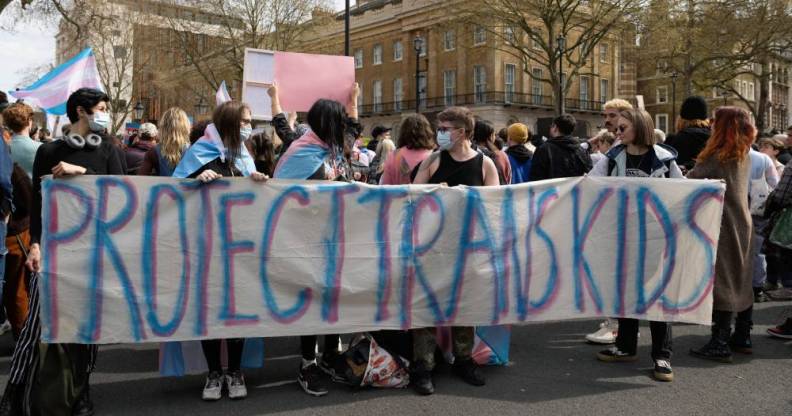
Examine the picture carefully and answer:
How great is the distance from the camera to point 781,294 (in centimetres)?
802

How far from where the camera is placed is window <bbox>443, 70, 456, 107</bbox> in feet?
173

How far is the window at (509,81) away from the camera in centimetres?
5025

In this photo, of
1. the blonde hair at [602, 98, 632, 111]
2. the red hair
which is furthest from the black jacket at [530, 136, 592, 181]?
the red hair

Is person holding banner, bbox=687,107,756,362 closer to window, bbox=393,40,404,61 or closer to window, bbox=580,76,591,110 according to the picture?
window, bbox=580,76,591,110

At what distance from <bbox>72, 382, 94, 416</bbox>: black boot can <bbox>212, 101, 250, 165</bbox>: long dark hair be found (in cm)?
164

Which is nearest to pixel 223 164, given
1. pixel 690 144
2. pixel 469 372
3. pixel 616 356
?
pixel 469 372

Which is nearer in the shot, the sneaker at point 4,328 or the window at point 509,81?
the sneaker at point 4,328

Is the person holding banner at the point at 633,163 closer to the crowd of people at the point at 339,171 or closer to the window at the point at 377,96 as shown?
the crowd of people at the point at 339,171

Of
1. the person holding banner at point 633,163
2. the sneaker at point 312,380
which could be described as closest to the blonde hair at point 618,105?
the person holding banner at point 633,163

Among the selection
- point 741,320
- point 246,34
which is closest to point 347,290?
point 741,320

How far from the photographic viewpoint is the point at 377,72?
5859cm

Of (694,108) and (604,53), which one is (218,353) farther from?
(604,53)

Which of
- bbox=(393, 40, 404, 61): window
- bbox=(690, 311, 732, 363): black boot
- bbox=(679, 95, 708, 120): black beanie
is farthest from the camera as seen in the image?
bbox=(393, 40, 404, 61): window

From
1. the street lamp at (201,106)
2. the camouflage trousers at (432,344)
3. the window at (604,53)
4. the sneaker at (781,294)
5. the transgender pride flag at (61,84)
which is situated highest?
the window at (604,53)
